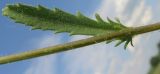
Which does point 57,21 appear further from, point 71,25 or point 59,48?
point 59,48

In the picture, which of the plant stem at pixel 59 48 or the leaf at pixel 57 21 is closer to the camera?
the plant stem at pixel 59 48

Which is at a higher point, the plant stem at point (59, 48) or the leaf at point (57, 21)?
the leaf at point (57, 21)

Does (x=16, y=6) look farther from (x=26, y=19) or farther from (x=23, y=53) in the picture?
(x=23, y=53)

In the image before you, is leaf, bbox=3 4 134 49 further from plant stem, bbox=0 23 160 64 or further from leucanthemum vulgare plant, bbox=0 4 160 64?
Result: plant stem, bbox=0 23 160 64

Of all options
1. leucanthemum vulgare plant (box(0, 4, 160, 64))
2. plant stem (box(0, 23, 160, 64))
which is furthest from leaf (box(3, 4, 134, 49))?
plant stem (box(0, 23, 160, 64))

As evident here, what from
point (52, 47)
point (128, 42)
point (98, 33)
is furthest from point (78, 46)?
point (128, 42)

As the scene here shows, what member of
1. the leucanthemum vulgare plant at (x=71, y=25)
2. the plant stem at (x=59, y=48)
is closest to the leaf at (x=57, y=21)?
the leucanthemum vulgare plant at (x=71, y=25)

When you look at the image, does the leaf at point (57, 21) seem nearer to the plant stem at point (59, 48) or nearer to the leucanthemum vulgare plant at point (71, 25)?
the leucanthemum vulgare plant at point (71, 25)
